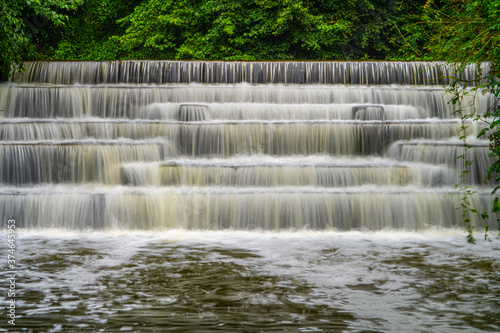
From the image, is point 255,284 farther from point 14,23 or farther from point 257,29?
point 257,29

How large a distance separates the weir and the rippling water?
689 mm

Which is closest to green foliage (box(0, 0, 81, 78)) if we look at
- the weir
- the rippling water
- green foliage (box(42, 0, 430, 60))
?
the weir

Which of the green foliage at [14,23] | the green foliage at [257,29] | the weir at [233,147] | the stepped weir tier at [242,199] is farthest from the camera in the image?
the green foliage at [257,29]

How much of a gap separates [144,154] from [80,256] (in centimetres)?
376

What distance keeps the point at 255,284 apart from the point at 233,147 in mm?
6145

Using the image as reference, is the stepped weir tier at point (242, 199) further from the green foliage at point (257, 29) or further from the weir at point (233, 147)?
the green foliage at point (257, 29)

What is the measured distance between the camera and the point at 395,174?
1035 cm

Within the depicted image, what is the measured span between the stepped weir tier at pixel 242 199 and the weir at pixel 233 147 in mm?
33

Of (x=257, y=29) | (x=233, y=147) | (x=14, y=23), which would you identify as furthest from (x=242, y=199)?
(x=257, y=29)

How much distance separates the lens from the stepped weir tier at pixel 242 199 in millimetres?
5129

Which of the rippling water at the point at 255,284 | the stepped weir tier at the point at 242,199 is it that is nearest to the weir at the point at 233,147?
the stepped weir tier at the point at 242,199

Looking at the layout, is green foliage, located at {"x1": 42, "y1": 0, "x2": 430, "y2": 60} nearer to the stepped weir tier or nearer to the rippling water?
the stepped weir tier

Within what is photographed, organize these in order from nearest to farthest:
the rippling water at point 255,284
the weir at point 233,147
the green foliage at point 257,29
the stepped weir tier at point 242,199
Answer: the rippling water at point 255,284
the stepped weir tier at point 242,199
the weir at point 233,147
the green foliage at point 257,29

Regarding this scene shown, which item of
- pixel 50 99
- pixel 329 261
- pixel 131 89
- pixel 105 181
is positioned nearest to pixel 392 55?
pixel 131 89
